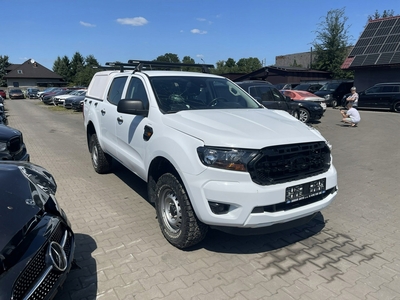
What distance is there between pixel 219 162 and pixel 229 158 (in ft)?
0.34

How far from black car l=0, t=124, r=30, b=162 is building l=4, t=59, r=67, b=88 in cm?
8067

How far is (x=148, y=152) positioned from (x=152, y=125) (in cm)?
34

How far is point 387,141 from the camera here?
33.2 feet

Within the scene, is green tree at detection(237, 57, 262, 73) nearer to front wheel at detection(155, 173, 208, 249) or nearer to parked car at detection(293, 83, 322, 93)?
parked car at detection(293, 83, 322, 93)

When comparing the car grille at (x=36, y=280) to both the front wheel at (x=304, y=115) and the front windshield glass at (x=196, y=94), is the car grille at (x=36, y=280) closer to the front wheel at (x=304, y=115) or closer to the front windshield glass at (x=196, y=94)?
the front windshield glass at (x=196, y=94)

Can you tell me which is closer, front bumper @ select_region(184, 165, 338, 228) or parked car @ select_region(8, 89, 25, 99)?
front bumper @ select_region(184, 165, 338, 228)

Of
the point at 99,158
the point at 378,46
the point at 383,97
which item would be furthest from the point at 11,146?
the point at 378,46

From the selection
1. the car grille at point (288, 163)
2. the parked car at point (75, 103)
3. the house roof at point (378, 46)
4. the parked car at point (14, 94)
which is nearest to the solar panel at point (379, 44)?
the house roof at point (378, 46)

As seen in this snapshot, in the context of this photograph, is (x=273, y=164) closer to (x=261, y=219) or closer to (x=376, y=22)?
(x=261, y=219)

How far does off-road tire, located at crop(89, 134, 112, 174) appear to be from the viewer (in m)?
6.18

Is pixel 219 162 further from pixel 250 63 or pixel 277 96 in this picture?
pixel 250 63

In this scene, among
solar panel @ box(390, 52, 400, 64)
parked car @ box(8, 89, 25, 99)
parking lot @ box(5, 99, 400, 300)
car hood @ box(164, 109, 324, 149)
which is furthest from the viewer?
parked car @ box(8, 89, 25, 99)

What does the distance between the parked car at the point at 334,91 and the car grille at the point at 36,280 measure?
21.2 metres

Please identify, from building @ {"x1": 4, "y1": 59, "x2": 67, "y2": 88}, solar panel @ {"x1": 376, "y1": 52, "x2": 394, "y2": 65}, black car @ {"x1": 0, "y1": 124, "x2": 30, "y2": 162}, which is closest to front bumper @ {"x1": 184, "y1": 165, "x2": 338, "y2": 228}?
black car @ {"x1": 0, "y1": 124, "x2": 30, "y2": 162}
